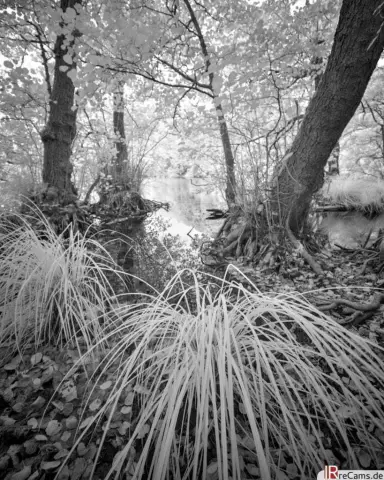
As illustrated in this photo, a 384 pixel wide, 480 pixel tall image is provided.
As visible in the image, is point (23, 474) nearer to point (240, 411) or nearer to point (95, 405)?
point (95, 405)

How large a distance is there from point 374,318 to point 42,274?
2.07 m

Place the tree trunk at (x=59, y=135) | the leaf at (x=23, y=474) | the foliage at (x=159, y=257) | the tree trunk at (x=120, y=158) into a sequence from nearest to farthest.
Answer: the leaf at (x=23, y=474) < the foliage at (x=159, y=257) < the tree trunk at (x=59, y=135) < the tree trunk at (x=120, y=158)

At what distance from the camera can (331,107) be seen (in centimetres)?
208

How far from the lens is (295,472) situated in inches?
27.8

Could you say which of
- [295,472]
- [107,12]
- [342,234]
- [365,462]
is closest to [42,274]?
[295,472]

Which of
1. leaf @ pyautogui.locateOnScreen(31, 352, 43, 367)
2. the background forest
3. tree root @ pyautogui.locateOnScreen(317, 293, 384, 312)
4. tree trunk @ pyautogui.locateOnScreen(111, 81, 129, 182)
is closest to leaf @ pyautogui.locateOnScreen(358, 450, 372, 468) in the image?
the background forest

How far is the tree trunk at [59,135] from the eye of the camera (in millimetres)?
3180

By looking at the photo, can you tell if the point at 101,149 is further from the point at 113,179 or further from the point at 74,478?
the point at 74,478

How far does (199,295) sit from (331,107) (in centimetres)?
227

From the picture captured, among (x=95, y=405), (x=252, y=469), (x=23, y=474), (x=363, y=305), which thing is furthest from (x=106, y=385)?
(x=363, y=305)

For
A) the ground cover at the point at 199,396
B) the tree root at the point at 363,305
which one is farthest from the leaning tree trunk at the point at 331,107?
the ground cover at the point at 199,396

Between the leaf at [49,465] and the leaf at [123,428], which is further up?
the leaf at [49,465]

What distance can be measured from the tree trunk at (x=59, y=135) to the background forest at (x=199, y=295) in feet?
0.07

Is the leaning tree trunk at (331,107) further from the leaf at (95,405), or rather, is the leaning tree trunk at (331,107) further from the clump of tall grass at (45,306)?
the leaf at (95,405)
